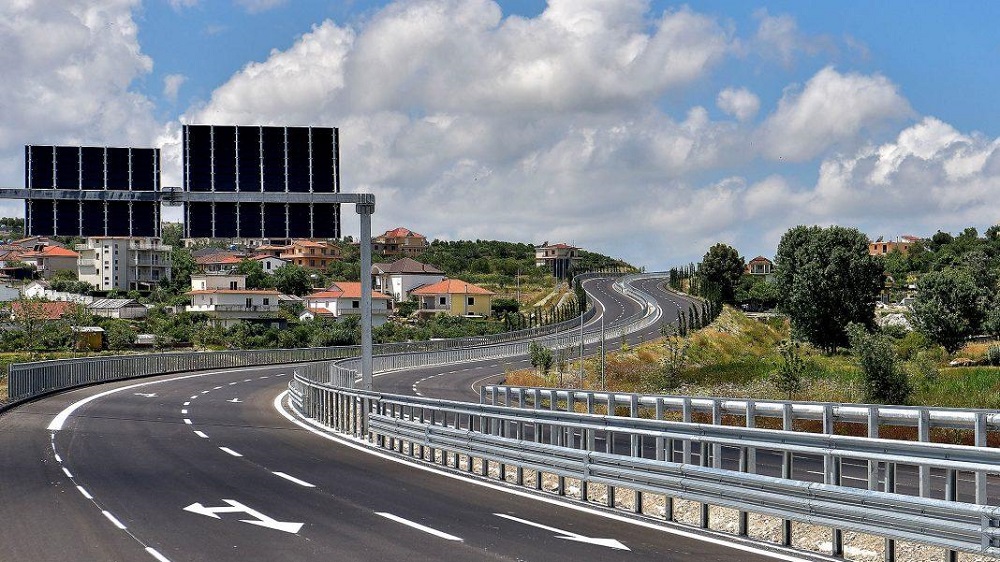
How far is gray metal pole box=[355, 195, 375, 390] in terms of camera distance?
94.3 ft

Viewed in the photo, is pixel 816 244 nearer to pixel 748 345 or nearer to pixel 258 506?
pixel 748 345

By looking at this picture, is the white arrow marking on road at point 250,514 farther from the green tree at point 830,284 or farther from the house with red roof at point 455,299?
the house with red roof at point 455,299

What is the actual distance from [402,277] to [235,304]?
131 ft

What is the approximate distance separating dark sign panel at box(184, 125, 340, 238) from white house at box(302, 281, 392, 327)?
9843cm

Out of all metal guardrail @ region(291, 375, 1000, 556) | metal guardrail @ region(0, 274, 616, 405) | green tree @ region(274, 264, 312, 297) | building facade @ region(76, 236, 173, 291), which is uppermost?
Result: building facade @ region(76, 236, 173, 291)

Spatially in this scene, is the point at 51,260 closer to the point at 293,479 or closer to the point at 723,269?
the point at 723,269

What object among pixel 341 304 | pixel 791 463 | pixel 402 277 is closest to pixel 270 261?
pixel 402 277

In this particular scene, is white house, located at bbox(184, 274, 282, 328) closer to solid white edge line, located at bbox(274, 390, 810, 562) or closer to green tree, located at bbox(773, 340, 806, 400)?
green tree, located at bbox(773, 340, 806, 400)

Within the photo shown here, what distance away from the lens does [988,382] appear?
50406 mm

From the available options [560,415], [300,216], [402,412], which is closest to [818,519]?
[560,415]

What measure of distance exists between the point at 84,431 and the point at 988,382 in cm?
3848

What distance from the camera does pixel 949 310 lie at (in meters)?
84.2

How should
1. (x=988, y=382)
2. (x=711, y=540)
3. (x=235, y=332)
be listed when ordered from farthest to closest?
(x=235, y=332)
(x=988, y=382)
(x=711, y=540)

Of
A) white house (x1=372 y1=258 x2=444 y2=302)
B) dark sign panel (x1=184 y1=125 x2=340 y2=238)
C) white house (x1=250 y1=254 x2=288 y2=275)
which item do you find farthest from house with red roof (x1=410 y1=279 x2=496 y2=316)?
dark sign panel (x1=184 y1=125 x2=340 y2=238)
